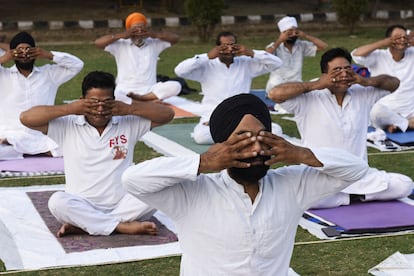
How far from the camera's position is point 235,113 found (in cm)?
297

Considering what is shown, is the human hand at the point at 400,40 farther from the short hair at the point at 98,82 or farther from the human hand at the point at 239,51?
the short hair at the point at 98,82

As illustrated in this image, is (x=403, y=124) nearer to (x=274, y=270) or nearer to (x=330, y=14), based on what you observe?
(x=274, y=270)

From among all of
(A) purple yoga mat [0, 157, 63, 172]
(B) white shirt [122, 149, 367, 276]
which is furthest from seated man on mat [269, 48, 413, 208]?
(B) white shirt [122, 149, 367, 276]

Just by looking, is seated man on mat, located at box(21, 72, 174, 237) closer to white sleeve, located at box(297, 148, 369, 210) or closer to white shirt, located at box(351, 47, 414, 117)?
white sleeve, located at box(297, 148, 369, 210)

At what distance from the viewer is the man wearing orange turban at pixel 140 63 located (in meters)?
10.6

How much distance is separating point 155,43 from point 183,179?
7870 millimetres

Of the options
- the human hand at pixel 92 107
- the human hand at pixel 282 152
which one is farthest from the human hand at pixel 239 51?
the human hand at pixel 282 152

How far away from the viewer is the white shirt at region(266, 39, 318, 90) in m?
11.0

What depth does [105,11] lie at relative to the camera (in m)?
21.0

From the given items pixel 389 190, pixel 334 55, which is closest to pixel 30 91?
pixel 334 55

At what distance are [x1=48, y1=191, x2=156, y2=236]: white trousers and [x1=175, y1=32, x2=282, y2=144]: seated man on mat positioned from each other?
304 centimetres

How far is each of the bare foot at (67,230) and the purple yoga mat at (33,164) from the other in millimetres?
1916

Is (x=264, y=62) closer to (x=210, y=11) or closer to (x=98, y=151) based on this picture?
(x=98, y=151)

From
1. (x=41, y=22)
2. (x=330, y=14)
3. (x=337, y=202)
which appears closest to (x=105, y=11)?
(x=41, y=22)
